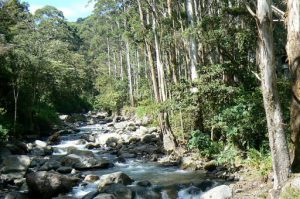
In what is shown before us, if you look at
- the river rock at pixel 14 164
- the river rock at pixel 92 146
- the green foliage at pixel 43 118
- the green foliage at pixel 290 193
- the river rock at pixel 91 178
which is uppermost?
the green foliage at pixel 43 118

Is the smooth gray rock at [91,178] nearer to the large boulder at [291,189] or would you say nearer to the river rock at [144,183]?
the river rock at [144,183]

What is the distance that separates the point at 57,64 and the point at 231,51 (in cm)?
2169

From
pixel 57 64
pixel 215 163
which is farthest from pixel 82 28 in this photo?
pixel 215 163

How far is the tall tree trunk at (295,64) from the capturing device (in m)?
6.96

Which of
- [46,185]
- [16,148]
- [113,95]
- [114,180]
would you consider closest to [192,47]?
[114,180]

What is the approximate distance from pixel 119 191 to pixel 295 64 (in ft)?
16.9

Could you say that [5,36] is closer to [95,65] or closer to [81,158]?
[81,158]

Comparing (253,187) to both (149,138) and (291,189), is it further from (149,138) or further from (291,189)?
(149,138)

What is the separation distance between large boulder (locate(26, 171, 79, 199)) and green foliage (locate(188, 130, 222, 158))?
14.2 ft

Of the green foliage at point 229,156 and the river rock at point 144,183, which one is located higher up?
the green foliage at point 229,156

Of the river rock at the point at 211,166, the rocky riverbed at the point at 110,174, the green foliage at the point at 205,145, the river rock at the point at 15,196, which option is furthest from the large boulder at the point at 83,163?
the river rock at the point at 211,166

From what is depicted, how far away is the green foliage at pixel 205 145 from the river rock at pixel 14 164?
542cm

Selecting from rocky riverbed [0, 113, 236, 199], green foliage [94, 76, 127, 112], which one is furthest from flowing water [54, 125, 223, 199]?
green foliage [94, 76, 127, 112]

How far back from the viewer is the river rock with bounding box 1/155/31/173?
12596 millimetres
